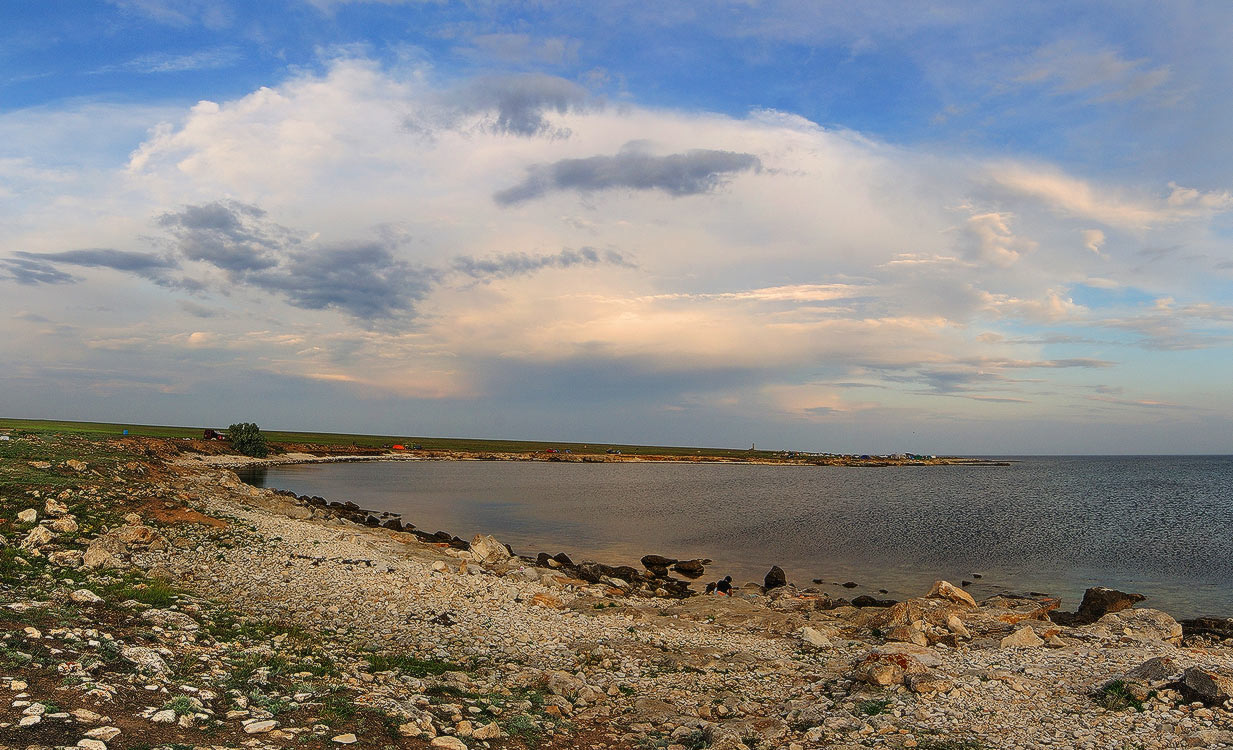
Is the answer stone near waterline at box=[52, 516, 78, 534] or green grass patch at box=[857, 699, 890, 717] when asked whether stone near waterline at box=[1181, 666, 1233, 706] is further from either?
stone near waterline at box=[52, 516, 78, 534]

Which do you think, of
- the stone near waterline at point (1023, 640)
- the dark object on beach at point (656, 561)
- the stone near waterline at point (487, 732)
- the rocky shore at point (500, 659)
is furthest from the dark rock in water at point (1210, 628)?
the stone near waterline at point (487, 732)

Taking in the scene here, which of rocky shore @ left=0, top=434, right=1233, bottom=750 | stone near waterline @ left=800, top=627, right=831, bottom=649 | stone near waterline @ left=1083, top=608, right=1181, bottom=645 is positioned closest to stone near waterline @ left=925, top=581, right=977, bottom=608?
rocky shore @ left=0, top=434, right=1233, bottom=750

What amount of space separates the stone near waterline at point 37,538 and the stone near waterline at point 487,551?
52.1 ft

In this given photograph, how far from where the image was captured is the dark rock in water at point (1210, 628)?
23125 mm

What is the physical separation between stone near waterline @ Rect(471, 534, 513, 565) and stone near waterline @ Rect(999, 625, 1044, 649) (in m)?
21.0

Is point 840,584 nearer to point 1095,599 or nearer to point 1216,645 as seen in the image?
point 1095,599

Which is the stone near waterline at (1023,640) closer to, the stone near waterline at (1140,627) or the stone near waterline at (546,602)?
the stone near waterline at (1140,627)

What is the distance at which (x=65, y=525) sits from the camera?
22516 millimetres

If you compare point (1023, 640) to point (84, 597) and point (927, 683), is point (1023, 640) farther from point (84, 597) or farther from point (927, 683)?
point (84, 597)

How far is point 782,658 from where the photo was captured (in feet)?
61.0

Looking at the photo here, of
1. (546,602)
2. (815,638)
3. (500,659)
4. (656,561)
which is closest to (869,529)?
(656,561)

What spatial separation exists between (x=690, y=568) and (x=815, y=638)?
19335 millimetres

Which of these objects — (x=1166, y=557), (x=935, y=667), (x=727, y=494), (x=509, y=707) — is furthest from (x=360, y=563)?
(x=727, y=494)

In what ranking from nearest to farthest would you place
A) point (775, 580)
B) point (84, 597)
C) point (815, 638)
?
point (84, 597)
point (815, 638)
point (775, 580)
